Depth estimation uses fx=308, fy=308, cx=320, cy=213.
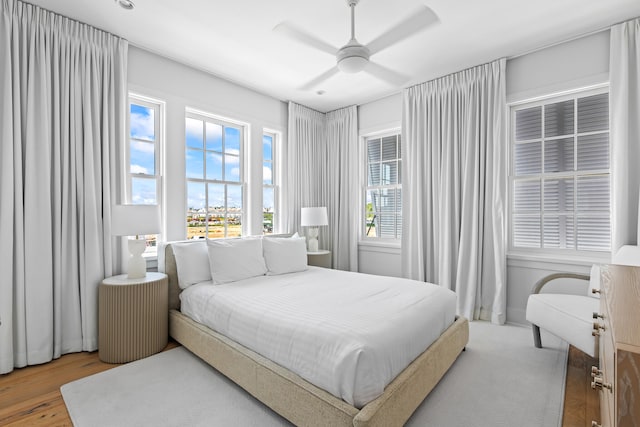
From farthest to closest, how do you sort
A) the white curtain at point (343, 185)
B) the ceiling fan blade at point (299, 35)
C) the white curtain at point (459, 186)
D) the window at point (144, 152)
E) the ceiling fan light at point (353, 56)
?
1. the white curtain at point (343, 185)
2. the white curtain at point (459, 186)
3. the window at point (144, 152)
4. the ceiling fan light at point (353, 56)
5. the ceiling fan blade at point (299, 35)

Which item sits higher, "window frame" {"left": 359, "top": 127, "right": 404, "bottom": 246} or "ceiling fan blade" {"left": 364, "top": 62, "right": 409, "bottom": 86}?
"ceiling fan blade" {"left": 364, "top": 62, "right": 409, "bottom": 86}

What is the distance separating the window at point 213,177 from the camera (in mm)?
3699

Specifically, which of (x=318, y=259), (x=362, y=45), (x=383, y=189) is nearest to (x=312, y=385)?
(x=362, y=45)

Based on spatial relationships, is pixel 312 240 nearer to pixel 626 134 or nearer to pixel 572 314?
pixel 572 314

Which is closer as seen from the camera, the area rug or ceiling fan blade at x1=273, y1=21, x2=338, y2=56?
the area rug

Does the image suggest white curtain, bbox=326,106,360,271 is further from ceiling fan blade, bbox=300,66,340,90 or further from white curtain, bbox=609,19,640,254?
white curtain, bbox=609,19,640,254

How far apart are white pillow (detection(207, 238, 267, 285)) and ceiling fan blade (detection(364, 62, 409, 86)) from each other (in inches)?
79.6

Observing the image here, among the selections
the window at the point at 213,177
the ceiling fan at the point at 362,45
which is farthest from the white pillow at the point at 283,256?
the ceiling fan at the point at 362,45

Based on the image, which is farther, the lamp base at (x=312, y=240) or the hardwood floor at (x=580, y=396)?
the lamp base at (x=312, y=240)

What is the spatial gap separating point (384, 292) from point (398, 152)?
2.63 m

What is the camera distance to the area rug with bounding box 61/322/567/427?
1815mm

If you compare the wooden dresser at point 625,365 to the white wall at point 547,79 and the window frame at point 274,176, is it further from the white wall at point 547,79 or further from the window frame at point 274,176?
the window frame at point 274,176

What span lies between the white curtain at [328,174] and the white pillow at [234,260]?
1.41 meters

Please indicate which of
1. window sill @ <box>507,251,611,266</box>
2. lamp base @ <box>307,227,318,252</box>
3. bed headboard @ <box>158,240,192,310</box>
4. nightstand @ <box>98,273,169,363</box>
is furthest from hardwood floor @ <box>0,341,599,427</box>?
lamp base @ <box>307,227,318,252</box>
